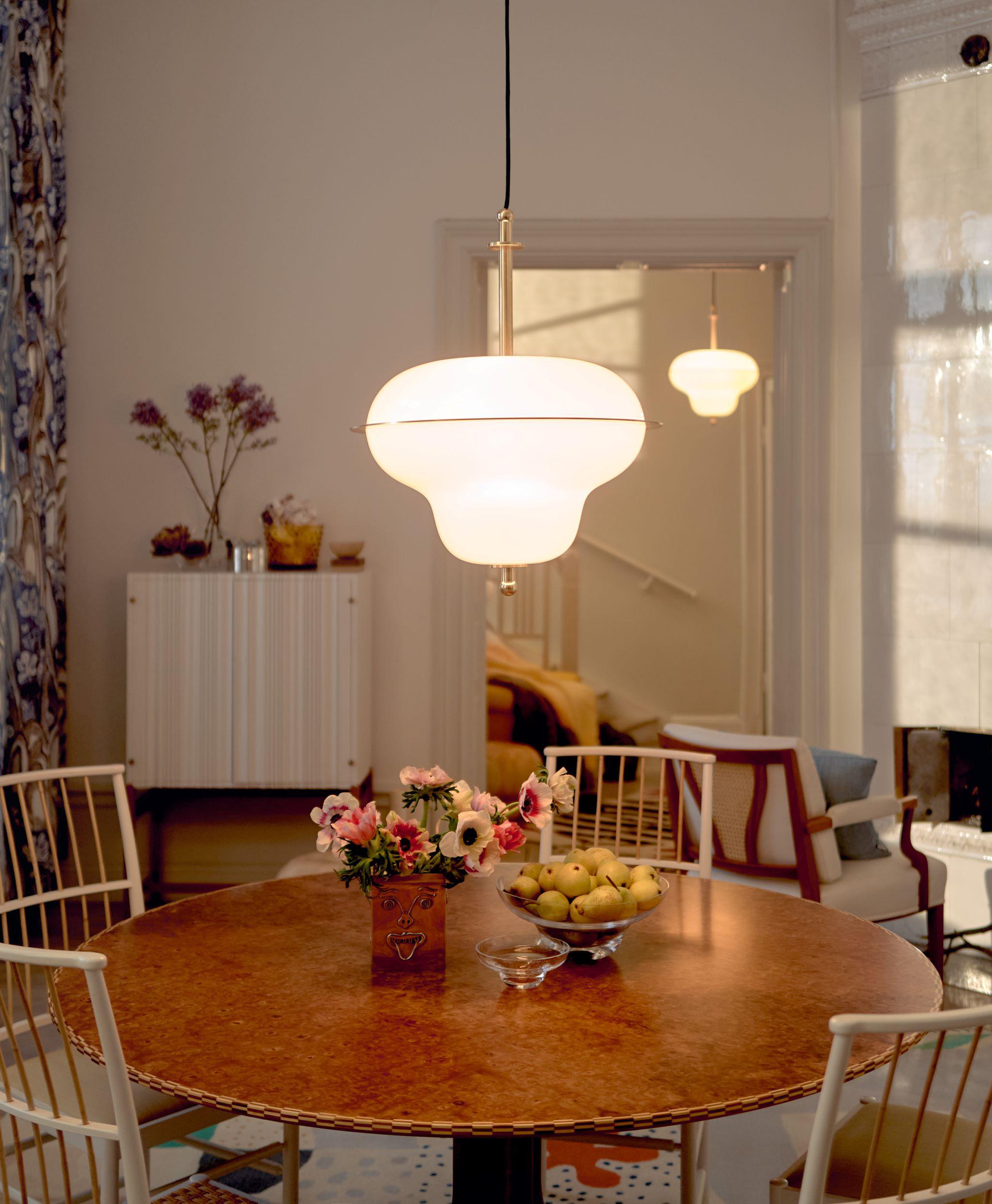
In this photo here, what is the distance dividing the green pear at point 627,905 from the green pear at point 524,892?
0.43 feet

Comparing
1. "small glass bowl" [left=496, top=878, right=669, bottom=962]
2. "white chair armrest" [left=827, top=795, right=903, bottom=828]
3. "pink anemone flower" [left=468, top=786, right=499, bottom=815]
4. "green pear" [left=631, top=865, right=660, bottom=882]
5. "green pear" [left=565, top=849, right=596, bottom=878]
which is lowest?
"white chair armrest" [left=827, top=795, right=903, bottom=828]

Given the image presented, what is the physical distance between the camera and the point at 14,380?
3967 mm

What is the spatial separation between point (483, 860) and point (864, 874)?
→ 2029 mm

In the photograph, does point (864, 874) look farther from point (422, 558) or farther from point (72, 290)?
point (72, 290)

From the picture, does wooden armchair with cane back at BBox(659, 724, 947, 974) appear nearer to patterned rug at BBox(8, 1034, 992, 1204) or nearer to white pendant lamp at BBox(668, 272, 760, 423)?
patterned rug at BBox(8, 1034, 992, 1204)

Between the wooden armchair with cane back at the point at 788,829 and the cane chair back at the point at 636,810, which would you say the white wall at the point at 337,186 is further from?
the wooden armchair with cane back at the point at 788,829

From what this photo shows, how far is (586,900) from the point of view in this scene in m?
1.76

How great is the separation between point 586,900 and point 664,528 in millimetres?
6184

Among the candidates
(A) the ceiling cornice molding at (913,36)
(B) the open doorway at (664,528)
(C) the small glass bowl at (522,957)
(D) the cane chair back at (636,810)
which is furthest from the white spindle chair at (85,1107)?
(B) the open doorway at (664,528)

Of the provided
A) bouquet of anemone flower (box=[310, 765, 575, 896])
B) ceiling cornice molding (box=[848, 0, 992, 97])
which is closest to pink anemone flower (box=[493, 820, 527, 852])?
bouquet of anemone flower (box=[310, 765, 575, 896])

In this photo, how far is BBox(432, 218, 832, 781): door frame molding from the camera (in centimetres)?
440

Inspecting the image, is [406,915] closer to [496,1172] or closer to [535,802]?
[535,802]

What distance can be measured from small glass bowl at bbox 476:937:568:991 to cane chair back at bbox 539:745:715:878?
0.31 meters

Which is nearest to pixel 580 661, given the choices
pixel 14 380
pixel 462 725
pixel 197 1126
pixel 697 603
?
pixel 697 603
